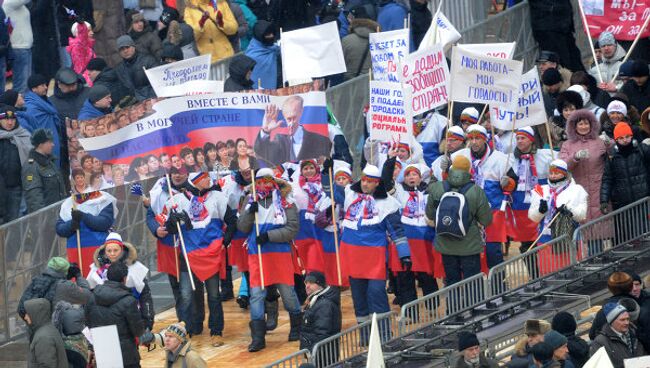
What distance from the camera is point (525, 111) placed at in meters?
22.6

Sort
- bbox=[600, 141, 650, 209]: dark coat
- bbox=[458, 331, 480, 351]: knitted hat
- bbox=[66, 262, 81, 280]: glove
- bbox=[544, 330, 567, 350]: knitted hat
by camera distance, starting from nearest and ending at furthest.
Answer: bbox=[544, 330, 567, 350]: knitted hat, bbox=[458, 331, 480, 351]: knitted hat, bbox=[66, 262, 81, 280]: glove, bbox=[600, 141, 650, 209]: dark coat

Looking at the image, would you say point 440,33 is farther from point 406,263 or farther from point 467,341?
point 467,341

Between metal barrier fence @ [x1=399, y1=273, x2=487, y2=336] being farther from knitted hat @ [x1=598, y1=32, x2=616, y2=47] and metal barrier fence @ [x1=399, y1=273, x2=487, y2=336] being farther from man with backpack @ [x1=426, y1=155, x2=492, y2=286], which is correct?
knitted hat @ [x1=598, y1=32, x2=616, y2=47]

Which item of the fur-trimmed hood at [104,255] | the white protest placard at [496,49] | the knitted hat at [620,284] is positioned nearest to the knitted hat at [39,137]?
the fur-trimmed hood at [104,255]

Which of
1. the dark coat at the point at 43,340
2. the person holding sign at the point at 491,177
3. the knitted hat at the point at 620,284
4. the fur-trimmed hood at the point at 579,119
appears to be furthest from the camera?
the person holding sign at the point at 491,177

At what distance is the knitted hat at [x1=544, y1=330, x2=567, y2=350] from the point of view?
656 inches

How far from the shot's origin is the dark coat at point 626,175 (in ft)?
69.5

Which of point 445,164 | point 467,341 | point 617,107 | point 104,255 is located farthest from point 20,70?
point 467,341

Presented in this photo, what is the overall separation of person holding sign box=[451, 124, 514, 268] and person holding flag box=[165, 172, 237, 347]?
275 cm

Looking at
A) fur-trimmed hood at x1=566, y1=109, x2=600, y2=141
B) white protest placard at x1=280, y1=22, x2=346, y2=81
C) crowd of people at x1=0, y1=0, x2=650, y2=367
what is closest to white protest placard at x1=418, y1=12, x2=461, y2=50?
crowd of people at x1=0, y1=0, x2=650, y2=367

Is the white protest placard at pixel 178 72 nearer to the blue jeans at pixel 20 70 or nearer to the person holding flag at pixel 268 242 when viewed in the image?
the person holding flag at pixel 268 242

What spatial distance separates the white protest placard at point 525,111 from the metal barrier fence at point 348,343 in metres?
3.95

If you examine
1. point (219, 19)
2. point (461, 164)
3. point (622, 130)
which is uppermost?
point (219, 19)

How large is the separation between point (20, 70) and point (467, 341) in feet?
38.7
